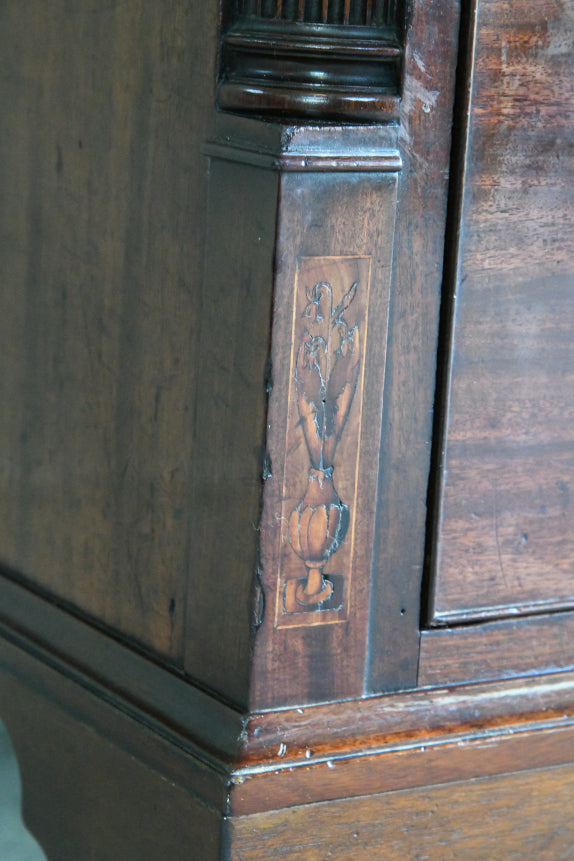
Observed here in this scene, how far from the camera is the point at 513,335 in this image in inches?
54.1

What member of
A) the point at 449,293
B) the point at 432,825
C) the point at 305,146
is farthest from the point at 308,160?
the point at 432,825

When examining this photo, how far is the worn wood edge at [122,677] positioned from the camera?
1301 mm

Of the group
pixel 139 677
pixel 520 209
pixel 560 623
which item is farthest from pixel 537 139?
pixel 139 677

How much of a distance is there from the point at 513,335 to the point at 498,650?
1.05 ft

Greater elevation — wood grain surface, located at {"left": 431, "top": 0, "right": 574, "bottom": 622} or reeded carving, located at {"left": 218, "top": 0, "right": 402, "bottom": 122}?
reeded carving, located at {"left": 218, "top": 0, "right": 402, "bottom": 122}

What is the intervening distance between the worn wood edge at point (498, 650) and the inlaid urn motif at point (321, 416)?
0.52ft

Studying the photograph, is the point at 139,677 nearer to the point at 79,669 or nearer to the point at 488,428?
the point at 79,669

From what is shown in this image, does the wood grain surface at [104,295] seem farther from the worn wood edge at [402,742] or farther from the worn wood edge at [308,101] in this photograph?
the worn wood edge at [402,742]

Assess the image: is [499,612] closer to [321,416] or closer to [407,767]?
[407,767]

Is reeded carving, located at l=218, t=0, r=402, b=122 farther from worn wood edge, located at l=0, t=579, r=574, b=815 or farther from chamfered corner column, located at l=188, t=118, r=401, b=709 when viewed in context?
worn wood edge, located at l=0, t=579, r=574, b=815

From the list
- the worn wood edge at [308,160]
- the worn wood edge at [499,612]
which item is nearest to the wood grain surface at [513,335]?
the worn wood edge at [499,612]

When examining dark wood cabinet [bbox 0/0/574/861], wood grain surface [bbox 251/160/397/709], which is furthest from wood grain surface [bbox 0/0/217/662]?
wood grain surface [bbox 251/160/397/709]

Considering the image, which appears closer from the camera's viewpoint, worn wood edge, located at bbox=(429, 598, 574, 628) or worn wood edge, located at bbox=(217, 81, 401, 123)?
worn wood edge, located at bbox=(217, 81, 401, 123)

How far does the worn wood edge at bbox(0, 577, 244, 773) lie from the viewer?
130 centimetres
